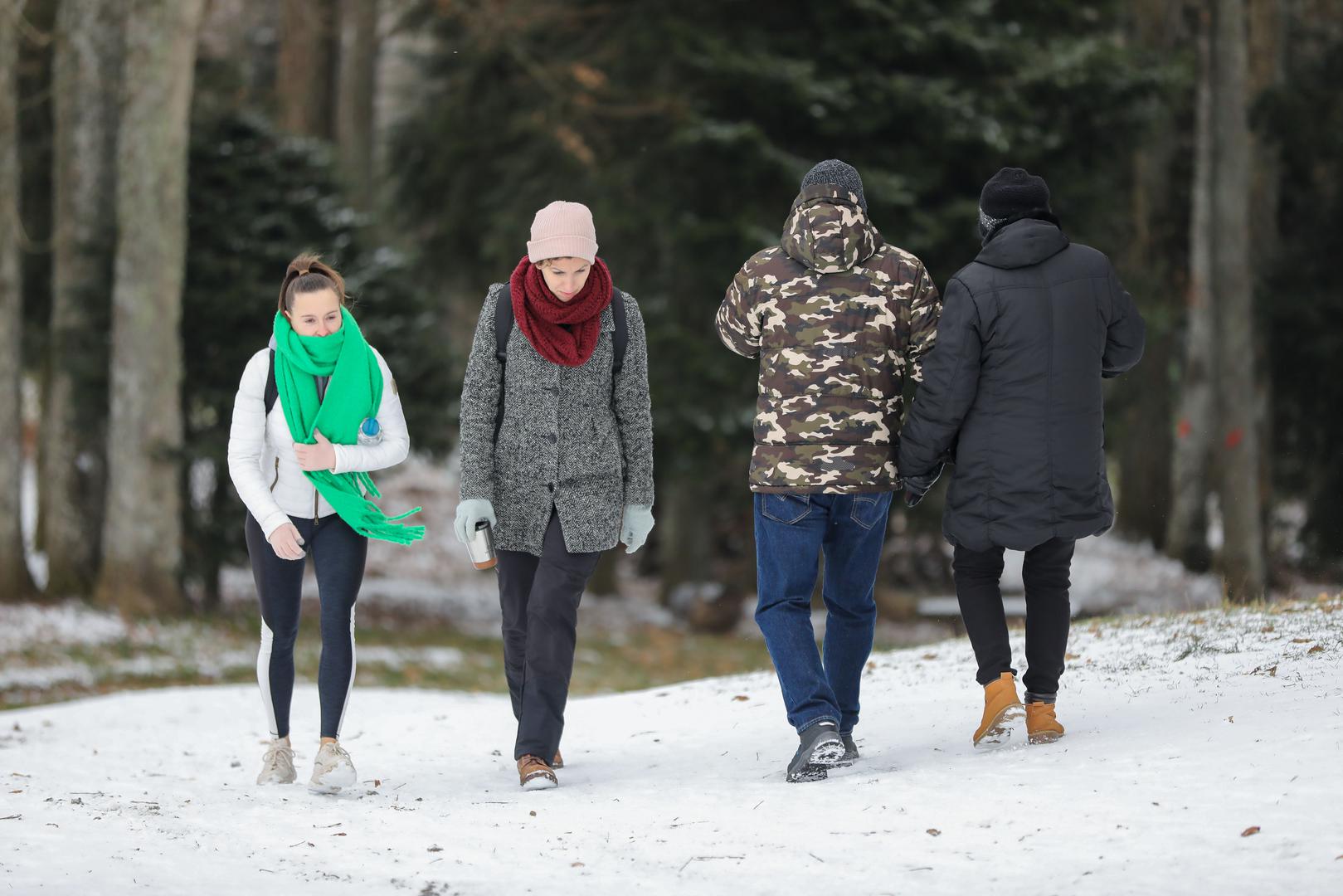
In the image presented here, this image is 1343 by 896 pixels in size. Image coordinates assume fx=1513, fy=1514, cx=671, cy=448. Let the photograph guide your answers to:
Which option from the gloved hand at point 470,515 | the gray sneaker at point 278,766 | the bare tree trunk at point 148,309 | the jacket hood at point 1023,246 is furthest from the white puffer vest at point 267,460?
the bare tree trunk at point 148,309

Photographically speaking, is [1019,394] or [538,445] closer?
[1019,394]

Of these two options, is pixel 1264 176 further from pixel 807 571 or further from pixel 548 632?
pixel 548 632

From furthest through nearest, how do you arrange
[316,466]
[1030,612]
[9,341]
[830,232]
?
1. [9,341]
2. [316,466]
3. [1030,612]
4. [830,232]

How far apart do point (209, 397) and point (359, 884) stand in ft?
37.4

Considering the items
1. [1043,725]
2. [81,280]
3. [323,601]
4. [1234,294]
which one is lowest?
[1043,725]

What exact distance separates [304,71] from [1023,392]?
59.9 ft

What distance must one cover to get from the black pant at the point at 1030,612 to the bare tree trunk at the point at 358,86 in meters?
18.0

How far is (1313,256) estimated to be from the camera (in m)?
20.7

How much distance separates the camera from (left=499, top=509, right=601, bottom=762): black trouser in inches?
233

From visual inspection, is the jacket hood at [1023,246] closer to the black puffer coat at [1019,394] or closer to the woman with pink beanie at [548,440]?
the black puffer coat at [1019,394]

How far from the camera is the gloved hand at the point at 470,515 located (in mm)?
5766

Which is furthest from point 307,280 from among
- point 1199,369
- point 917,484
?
point 1199,369

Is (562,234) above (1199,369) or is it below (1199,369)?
above

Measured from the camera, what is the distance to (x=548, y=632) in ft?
19.4
